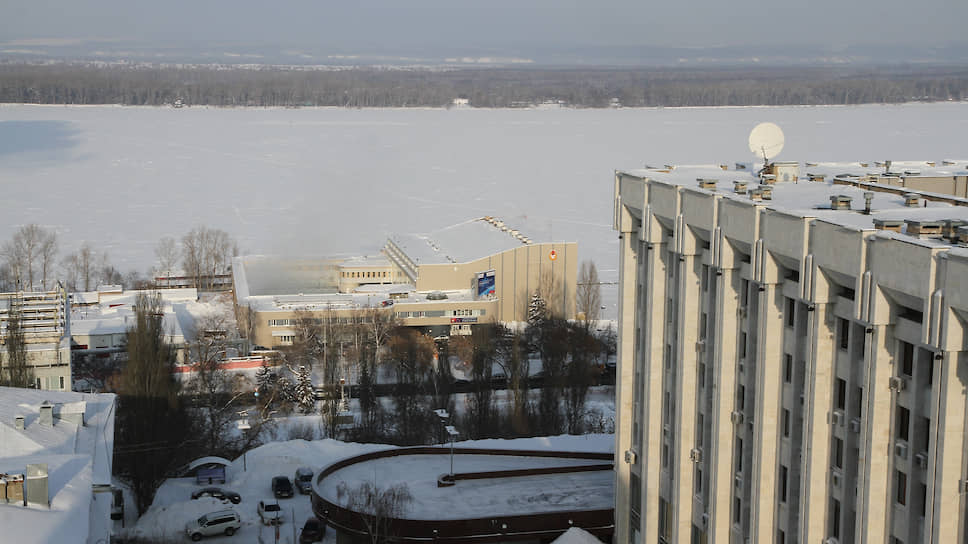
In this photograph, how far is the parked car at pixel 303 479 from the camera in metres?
20.9

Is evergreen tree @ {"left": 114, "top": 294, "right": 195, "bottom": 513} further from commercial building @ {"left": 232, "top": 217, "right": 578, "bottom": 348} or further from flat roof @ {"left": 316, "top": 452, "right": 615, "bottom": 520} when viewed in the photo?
commercial building @ {"left": 232, "top": 217, "right": 578, "bottom": 348}

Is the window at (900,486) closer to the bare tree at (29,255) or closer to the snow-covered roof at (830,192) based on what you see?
the snow-covered roof at (830,192)

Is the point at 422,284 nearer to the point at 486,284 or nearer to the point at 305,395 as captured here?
the point at 486,284

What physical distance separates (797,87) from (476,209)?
11529cm

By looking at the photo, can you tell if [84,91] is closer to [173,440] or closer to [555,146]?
[555,146]

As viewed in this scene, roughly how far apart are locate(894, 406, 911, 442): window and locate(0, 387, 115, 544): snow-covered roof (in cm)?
737

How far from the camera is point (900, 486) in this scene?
960 centimetres

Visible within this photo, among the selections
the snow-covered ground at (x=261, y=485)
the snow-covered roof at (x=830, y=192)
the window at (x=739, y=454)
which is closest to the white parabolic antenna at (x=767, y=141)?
the snow-covered roof at (x=830, y=192)

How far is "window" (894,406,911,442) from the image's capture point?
948 cm

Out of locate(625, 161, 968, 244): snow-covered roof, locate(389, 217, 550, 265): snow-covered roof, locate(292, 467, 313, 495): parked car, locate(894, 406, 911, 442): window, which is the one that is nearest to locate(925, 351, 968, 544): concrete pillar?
locate(894, 406, 911, 442): window

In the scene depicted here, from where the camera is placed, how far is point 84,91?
13850cm

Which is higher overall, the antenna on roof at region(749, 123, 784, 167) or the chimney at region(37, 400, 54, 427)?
the antenna on roof at region(749, 123, 784, 167)

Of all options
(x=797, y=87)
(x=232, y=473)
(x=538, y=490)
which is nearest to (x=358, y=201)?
(x=232, y=473)


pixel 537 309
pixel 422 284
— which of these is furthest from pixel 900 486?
pixel 422 284
